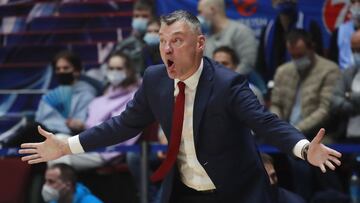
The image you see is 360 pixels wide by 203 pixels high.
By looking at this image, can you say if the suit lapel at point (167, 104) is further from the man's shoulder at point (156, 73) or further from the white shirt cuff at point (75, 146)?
the white shirt cuff at point (75, 146)

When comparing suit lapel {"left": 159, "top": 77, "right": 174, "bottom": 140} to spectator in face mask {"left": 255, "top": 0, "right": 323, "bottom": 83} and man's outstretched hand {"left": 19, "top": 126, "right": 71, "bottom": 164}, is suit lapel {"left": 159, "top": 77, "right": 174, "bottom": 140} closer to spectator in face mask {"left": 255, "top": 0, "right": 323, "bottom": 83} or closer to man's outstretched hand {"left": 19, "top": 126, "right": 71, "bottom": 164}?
man's outstretched hand {"left": 19, "top": 126, "right": 71, "bottom": 164}

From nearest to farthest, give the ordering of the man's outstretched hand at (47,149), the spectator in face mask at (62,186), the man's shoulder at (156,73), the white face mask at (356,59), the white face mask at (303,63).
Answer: the man's shoulder at (156,73), the man's outstretched hand at (47,149), the spectator in face mask at (62,186), the white face mask at (356,59), the white face mask at (303,63)

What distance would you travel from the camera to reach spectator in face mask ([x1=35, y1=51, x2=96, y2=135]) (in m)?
8.50

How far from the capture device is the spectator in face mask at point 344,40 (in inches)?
319

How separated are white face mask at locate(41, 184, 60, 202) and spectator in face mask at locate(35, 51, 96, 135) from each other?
928 mm

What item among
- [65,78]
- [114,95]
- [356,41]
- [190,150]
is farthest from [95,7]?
[190,150]

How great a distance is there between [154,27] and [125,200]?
178 cm

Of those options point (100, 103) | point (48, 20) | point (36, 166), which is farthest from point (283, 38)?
point (48, 20)

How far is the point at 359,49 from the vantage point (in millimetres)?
7602

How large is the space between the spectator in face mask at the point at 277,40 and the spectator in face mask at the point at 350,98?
0.92m

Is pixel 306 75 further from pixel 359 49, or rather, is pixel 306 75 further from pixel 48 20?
pixel 48 20

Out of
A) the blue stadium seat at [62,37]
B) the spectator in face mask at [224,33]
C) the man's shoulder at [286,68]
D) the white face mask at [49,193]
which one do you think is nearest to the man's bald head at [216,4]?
the spectator in face mask at [224,33]

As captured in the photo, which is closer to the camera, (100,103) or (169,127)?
(169,127)

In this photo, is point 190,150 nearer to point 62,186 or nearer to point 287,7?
point 62,186
